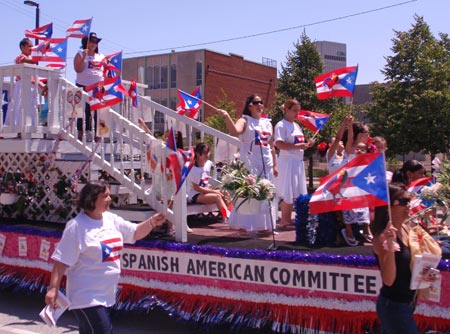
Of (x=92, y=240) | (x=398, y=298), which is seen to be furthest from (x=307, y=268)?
(x=92, y=240)

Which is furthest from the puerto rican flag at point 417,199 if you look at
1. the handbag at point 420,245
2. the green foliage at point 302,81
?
the green foliage at point 302,81

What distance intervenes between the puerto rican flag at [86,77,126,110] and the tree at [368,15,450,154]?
18.1 metres

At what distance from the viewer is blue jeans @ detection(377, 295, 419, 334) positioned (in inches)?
143

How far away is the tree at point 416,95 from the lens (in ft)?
76.0

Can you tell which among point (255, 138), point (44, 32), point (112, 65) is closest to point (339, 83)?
point (255, 138)

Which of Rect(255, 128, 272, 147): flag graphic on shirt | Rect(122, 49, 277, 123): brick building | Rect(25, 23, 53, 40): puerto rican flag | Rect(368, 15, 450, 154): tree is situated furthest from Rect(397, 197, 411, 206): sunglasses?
Rect(122, 49, 277, 123): brick building

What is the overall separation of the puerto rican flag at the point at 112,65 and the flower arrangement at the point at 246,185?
3.26m

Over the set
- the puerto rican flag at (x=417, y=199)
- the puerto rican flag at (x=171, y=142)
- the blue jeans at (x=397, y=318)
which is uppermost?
the puerto rican flag at (x=171, y=142)

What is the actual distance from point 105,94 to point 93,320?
382 centimetres

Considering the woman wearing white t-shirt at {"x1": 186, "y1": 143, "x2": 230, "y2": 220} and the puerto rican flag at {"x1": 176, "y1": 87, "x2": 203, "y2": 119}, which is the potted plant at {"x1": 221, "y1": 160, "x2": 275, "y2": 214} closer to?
the woman wearing white t-shirt at {"x1": 186, "y1": 143, "x2": 230, "y2": 220}

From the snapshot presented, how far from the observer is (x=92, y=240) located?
13.9 feet

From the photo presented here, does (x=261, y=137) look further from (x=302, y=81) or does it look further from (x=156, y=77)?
(x=156, y=77)

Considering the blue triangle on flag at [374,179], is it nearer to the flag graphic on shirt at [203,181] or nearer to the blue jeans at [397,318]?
the blue jeans at [397,318]

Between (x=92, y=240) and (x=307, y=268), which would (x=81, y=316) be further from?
(x=307, y=268)
